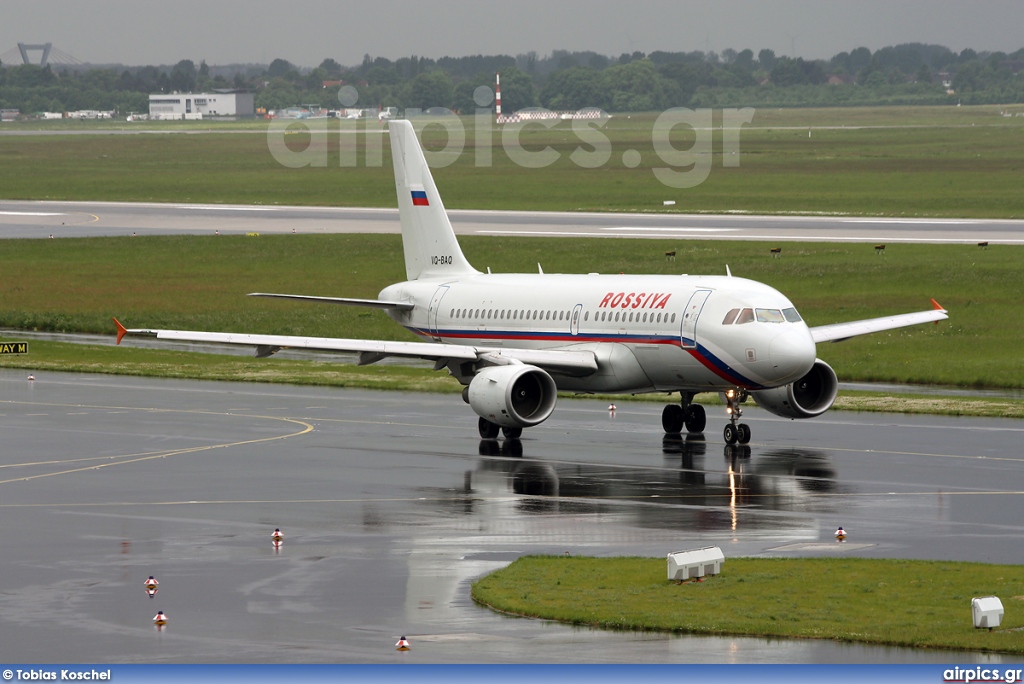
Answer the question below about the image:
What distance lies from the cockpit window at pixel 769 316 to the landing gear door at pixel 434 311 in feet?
39.3

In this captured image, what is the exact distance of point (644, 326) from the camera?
4156 cm

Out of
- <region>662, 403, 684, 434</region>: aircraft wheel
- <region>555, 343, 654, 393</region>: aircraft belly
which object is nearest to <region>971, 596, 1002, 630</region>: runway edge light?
<region>555, 343, 654, 393</region>: aircraft belly

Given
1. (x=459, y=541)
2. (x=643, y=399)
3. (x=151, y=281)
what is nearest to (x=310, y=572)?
(x=459, y=541)

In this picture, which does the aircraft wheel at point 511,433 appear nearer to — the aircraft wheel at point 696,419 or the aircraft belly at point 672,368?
the aircraft belly at point 672,368

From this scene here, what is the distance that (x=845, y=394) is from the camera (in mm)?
50031

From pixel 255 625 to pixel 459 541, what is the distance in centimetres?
693

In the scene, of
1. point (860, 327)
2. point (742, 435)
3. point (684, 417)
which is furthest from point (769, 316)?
point (860, 327)

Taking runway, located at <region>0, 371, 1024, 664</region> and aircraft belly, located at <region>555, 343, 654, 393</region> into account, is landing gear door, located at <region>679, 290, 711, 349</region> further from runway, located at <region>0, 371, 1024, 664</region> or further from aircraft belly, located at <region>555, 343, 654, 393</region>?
runway, located at <region>0, 371, 1024, 664</region>

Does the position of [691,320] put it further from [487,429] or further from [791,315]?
[487,429]

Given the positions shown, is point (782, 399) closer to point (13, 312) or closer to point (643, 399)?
point (643, 399)

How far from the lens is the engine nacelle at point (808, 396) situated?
42.0 meters

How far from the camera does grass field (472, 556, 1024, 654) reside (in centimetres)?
2202

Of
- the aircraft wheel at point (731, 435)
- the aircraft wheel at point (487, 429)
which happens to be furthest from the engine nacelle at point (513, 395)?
the aircraft wheel at point (731, 435)

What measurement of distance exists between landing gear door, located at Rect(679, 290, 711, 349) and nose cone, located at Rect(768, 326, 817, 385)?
2223 millimetres
